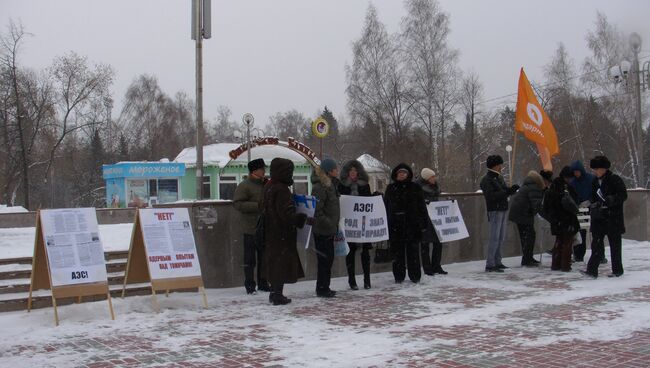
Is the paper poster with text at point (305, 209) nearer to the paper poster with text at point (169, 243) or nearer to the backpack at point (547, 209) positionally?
the paper poster with text at point (169, 243)

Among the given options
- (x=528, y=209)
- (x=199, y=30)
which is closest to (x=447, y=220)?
(x=528, y=209)

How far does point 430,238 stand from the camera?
10.7 meters

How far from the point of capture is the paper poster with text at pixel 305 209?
29.4 ft

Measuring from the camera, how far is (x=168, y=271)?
26.9ft

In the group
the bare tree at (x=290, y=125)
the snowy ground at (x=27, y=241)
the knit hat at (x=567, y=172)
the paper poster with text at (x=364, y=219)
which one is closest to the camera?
the paper poster with text at (x=364, y=219)

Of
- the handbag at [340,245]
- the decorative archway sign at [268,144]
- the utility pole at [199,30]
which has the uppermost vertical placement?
the utility pole at [199,30]

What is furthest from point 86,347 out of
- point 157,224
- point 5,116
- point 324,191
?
point 5,116

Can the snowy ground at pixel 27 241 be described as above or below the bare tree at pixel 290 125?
below

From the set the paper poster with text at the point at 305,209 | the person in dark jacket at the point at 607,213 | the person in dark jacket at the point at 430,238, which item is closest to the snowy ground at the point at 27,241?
the paper poster with text at the point at 305,209

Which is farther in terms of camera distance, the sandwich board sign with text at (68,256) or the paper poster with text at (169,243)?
the paper poster with text at (169,243)

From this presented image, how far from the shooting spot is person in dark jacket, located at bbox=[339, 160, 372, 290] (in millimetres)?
9711

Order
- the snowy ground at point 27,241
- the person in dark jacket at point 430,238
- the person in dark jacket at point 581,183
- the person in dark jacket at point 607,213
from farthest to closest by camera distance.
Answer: the snowy ground at point 27,241 → the person in dark jacket at point 581,183 → the person in dark jacket at point 430,238 → the person in dark jacket at point 607,213

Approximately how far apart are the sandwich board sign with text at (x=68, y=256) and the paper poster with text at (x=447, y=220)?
17.7ft

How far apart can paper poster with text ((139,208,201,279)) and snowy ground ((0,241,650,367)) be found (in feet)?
1.60
